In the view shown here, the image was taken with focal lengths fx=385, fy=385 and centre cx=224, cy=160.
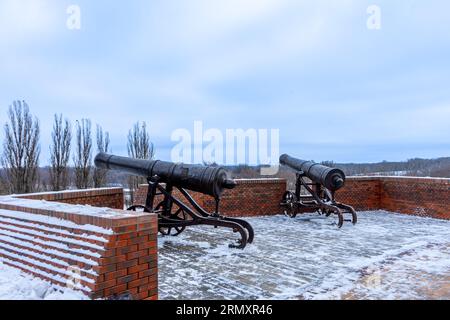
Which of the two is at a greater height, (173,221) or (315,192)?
(315,192)

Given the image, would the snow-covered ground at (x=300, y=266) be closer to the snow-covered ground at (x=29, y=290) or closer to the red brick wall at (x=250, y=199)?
the snow-covered ground at (x=29, y=290)

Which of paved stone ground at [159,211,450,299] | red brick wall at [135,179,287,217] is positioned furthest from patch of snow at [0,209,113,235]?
red brick wall at [135,179,287,217]

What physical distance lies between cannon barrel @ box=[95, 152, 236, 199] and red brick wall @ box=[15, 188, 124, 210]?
687 millimetres

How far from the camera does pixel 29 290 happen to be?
11.4 ft

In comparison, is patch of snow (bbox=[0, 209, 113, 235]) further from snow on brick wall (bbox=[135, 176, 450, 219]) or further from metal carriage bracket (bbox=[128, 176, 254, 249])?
snow on brick wall (bbox=[135, 176, 450, 219])

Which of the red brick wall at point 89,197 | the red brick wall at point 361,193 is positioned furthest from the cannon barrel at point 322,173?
the red brick wall at point 89,197

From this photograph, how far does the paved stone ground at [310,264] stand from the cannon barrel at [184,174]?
3.33 ft

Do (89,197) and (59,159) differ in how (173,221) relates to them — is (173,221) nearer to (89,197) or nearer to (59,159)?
(89,197)

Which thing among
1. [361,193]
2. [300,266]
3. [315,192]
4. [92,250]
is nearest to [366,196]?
Result: [361,193]

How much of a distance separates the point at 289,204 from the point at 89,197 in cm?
518

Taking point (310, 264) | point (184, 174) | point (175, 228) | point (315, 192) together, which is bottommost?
point (310, 264)

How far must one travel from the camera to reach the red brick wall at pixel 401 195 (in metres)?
10.2
